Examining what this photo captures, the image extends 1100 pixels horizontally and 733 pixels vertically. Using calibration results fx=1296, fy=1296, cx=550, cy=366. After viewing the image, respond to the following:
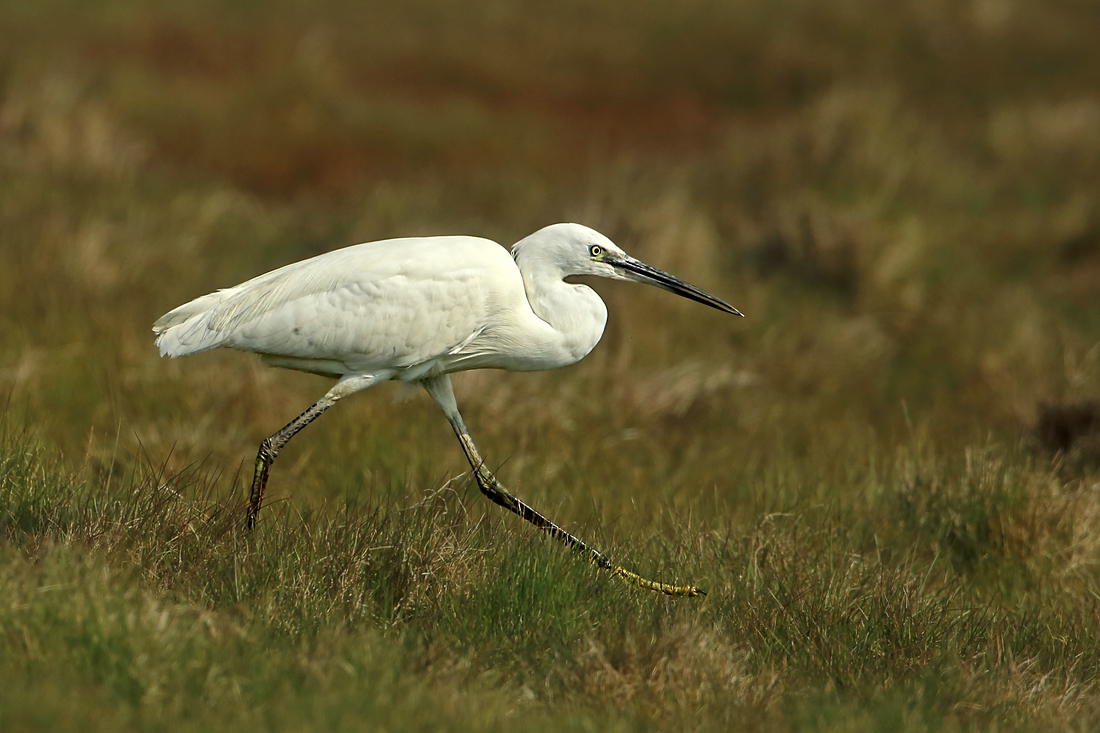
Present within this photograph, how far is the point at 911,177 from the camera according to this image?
1111 centimetres

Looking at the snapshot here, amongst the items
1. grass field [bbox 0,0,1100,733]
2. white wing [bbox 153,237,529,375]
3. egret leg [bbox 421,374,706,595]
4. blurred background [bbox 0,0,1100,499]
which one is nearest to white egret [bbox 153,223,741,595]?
white wing [bbox 153,237,529,375]

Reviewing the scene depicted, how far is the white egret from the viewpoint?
14.5ft

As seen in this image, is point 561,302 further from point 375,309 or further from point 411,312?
point 375,309

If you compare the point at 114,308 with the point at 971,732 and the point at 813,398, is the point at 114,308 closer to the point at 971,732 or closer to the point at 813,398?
the point at 813,398

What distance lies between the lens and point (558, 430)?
6.52 metres

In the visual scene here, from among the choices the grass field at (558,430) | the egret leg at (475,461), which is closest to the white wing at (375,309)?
the egret leg at (475,461)

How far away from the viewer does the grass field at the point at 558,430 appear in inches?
128

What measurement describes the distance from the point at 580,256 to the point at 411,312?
2.02ft

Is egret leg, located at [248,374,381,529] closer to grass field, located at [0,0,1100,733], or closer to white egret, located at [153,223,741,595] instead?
white egret, located at [153,223,741,595]

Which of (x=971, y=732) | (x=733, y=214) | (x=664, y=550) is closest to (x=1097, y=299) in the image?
(x=733, y=214)

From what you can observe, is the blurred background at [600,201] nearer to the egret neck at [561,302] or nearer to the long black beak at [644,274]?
the egret neck at [561,302]

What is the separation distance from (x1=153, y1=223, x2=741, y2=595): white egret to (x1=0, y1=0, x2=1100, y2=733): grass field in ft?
1.61

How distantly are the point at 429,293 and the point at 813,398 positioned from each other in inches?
158

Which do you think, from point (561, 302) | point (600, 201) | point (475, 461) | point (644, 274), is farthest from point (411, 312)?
point (600, 201)
